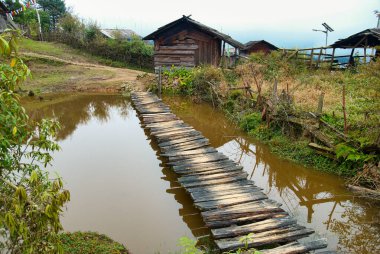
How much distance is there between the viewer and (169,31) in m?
20.4

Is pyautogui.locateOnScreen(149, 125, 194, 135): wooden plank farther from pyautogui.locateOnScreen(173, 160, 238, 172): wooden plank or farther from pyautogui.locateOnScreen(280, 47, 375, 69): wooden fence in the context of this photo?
pyautogui.locateOnScreen(280, 47, 375, 69): wooden fence

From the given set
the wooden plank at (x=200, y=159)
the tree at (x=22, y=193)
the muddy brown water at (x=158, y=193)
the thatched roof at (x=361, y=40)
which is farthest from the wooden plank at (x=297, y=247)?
the thatched roof at (x=361, y=40)

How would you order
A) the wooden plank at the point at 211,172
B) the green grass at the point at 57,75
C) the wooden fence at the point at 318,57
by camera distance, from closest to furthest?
the wooden plank at the point at 211,172
the green grass at the point at 57,75
the wooden fence at the point at 318,57

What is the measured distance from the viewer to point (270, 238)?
193 inches

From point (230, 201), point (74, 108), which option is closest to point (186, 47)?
point (74, 108)

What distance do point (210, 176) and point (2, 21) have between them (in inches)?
1086

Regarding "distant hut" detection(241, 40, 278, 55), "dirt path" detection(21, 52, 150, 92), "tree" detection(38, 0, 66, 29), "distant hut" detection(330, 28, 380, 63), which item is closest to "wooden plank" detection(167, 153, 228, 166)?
"dirt path" detection(21, 52, 150, 92)

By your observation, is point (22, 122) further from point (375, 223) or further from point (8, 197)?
point (375, 223)

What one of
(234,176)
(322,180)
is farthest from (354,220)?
(234,176)

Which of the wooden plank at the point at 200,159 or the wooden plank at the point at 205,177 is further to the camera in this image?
the wooden plank at the point at 200,159

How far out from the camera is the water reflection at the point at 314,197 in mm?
5594

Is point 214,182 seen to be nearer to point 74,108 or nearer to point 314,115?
point 314,115

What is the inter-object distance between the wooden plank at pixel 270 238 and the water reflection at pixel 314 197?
45cm

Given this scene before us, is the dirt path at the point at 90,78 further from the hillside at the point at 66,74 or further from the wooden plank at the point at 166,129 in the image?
the wooden plank at the point at 166,129
